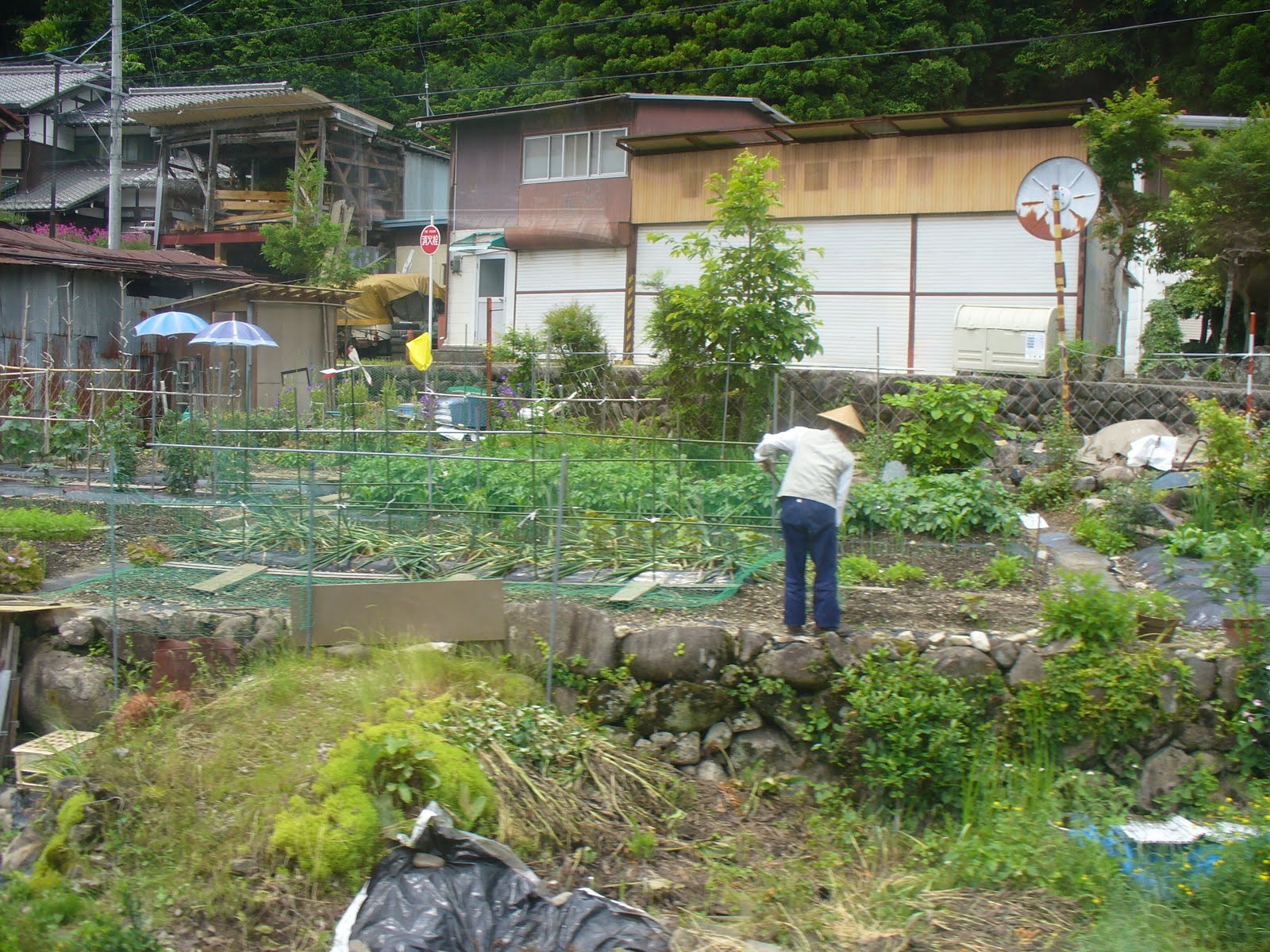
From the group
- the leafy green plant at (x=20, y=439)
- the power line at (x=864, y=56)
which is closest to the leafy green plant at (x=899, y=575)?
the leafy green plant at (x=20, y=439)

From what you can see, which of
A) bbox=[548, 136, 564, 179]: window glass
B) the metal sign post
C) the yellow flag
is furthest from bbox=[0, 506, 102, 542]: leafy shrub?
bbox=[548, 136, 564, 179]: window glass

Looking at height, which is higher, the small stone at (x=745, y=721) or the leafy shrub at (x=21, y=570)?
the leafy shrub at (x=21, y=570)

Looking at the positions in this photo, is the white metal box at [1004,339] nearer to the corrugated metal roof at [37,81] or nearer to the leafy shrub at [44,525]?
the leafy shrub at [44,525]

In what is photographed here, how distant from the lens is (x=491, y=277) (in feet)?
71.8

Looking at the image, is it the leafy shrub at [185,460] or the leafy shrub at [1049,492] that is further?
the leafy shrub at [1049,492]

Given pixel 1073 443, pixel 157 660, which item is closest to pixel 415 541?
pixel 157 660

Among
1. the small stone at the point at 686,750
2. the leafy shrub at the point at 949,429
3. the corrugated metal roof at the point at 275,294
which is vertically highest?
the corrugated metal roof at the point at 275,294

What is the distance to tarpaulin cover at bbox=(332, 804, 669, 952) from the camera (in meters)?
4.34

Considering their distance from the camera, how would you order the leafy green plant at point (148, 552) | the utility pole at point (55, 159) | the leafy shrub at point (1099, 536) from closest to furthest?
the leafy green plant at point (148, 552), the leafy shrub at point (1099, 536), the utility pole at point (55, 159)

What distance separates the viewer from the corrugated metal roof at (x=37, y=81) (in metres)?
26.2

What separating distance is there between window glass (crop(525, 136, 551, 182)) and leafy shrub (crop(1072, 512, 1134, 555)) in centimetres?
1537

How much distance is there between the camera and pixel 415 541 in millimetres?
7512

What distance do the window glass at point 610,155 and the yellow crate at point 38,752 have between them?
1620 centimetres

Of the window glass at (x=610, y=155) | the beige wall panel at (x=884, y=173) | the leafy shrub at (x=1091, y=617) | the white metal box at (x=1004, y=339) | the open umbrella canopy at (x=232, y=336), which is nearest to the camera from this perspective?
the leafy shrub at (x=1091, y=617)
